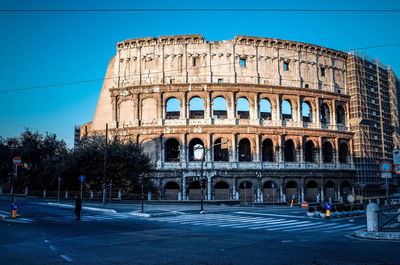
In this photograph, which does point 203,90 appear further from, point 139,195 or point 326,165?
point 326,165

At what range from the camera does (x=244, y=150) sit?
37344 mm

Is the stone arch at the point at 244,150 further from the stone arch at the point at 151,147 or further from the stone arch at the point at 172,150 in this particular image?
the stone arch at the point at 151,147

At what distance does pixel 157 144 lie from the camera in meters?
35.1

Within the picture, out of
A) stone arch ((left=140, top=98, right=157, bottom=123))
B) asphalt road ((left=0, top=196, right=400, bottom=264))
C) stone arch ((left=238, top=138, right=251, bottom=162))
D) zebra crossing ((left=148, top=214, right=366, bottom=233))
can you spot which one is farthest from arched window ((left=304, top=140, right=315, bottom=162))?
asphalt road ((left=0, top=196, right=400, bottom=264))

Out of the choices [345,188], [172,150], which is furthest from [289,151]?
[172,150]

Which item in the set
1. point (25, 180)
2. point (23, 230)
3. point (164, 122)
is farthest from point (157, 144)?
point (23, 230)

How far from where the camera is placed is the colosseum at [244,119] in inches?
1364

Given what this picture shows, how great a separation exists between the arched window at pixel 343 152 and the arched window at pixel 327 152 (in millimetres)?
1607

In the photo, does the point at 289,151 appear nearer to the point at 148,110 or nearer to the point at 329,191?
the point at 329,191

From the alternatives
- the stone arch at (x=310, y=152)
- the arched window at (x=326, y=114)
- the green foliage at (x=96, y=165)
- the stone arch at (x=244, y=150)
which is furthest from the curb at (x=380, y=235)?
the arched window at (x=326, y=114)

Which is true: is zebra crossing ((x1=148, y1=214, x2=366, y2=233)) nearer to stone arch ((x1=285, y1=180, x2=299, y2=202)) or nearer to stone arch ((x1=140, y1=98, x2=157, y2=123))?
stone arch ((x1=285, y1=180, x2=299, y2=202))

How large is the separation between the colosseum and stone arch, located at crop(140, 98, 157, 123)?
10 centimetres

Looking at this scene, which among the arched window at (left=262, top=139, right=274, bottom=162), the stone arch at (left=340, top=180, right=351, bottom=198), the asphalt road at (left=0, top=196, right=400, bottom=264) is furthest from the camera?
the stone arch at (left=340, top=180, right=351, bottom=198)

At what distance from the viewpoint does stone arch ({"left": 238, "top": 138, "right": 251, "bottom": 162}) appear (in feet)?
122
